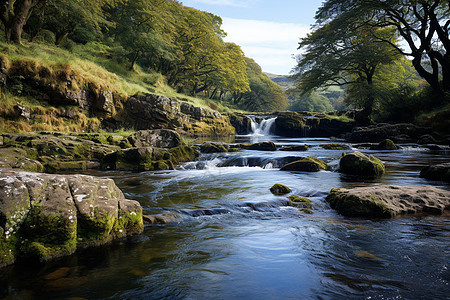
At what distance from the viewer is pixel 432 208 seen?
4.81 m

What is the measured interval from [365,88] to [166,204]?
24103 millimetres

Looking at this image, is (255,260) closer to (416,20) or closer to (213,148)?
(213,148)

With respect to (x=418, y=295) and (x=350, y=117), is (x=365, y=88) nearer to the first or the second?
(x=350, y=117)

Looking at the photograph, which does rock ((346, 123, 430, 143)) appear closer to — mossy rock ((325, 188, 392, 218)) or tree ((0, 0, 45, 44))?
mossy rock ((325, 188, 392, 218))

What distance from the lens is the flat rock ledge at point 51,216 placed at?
9.35 feet

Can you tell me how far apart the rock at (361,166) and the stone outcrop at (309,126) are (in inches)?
819

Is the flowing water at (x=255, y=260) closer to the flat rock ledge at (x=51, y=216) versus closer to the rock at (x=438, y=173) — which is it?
the flat rock ledge at (x=51, y=216)

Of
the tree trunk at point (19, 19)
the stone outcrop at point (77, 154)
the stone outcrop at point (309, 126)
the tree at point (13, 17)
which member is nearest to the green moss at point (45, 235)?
the stone outcrop at point (77, 154)

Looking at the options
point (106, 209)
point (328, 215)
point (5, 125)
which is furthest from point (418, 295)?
point (5, 125)

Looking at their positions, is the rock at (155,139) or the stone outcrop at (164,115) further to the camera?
the stone outcrop at (164,115)

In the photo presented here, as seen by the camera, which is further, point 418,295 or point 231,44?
point 231,44

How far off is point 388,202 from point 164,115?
58.8ft

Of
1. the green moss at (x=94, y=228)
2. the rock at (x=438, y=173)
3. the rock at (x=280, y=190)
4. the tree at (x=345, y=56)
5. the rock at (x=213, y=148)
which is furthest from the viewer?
the tree at (x=345, y=56)

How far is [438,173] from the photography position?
7.45 m
